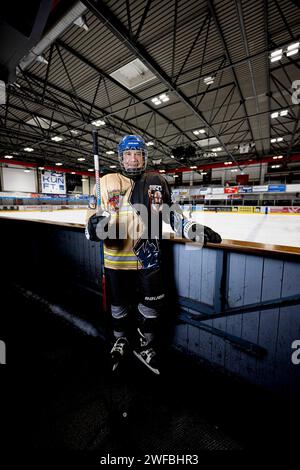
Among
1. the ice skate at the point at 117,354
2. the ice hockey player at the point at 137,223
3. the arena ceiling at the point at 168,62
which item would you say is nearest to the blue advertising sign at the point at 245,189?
the arena ceiling at the point at 168,62

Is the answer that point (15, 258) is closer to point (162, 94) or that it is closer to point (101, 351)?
point (101, 351)

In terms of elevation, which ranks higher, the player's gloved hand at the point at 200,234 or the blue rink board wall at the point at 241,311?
the player's gloved hand at the point at 200,234

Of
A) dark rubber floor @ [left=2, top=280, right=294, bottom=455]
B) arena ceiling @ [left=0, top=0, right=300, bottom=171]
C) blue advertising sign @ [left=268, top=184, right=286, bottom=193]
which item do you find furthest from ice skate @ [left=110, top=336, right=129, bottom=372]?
blue advertising sign @ [left=268, top=184, right=286, bottom=193]

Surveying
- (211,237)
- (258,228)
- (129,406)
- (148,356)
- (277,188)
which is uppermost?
(277,188)

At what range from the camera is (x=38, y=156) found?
16.2m

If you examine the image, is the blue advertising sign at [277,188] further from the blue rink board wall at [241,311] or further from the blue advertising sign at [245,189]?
the blue rink board wall at [241,311]

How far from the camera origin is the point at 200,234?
1.33 m

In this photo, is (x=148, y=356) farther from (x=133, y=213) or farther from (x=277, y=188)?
(x=277, y=188)

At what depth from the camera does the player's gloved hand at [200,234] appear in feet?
4.34

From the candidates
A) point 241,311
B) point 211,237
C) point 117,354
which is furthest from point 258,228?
point 117,354

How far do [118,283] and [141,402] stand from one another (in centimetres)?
88

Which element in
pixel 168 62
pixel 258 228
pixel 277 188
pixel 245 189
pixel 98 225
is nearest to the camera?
pixel 98 225

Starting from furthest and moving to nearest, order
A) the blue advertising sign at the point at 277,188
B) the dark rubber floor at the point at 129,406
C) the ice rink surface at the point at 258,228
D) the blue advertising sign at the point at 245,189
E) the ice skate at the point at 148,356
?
the blue advertising sign at the point at 245,189 < the blue advertising sign at the point at 277,188 < the ice rink surface at the point at 258,228 < the ice skate at the point at 148,356 < the dark rubber floor at the point at 129,406

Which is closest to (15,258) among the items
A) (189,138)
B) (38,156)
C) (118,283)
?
(118,283)
